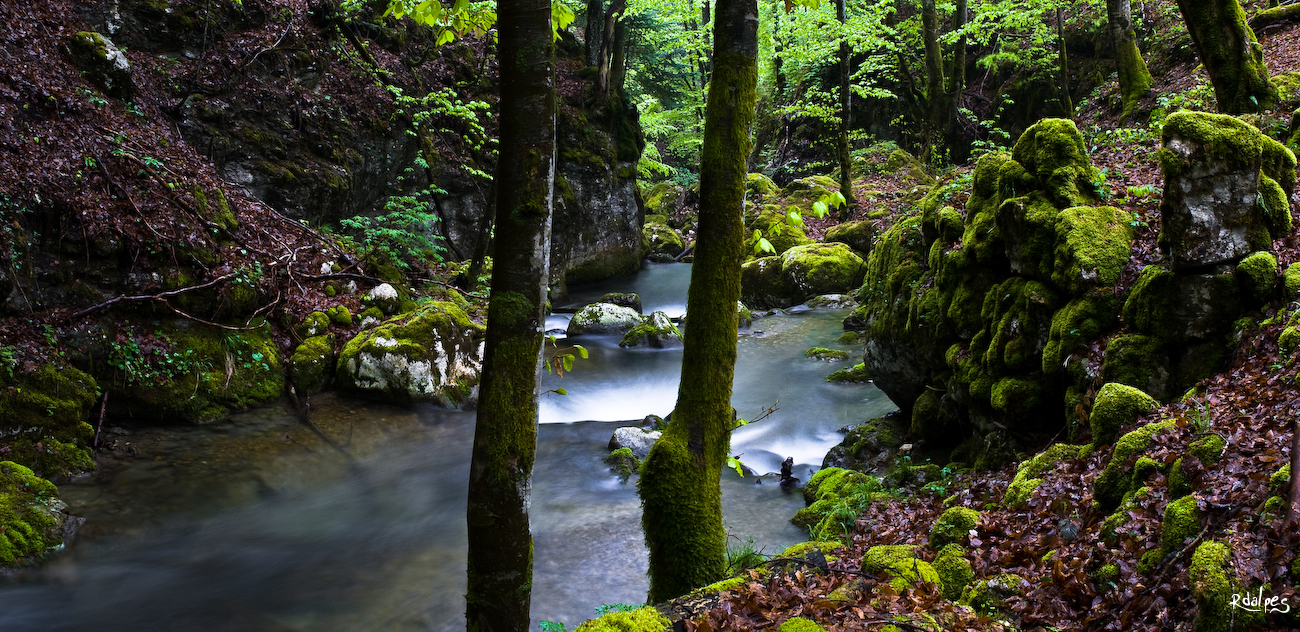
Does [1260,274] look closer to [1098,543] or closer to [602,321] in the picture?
[1098,543]

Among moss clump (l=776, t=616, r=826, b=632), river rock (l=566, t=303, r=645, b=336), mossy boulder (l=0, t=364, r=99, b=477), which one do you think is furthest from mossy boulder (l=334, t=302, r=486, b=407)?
moss clump (l=776, t=616, r=826, b=632)

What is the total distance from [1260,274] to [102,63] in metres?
14.0

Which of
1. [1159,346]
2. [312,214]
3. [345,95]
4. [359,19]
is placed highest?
[359,19]

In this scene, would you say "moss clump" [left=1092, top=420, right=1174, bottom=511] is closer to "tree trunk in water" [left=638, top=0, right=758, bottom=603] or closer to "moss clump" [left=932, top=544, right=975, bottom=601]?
"moss clump" [left=932, top=544, right=975, bottom=601]

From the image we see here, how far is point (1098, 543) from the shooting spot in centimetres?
340

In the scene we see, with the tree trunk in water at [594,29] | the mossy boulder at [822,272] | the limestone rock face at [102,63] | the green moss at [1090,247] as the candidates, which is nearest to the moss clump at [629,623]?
the green moss at [1090,247]

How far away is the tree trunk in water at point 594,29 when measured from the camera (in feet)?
63.7

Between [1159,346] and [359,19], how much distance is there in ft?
51.5

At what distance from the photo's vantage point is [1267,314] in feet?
14.0

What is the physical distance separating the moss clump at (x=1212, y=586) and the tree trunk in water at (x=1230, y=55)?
6905mm

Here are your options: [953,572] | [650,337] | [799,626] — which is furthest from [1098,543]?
[650,337]

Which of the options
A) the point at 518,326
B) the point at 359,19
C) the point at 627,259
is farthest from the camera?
the point at 627,259

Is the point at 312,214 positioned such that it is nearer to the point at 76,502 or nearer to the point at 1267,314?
the point at 76,502

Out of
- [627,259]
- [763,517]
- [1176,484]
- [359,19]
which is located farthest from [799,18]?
[1176,484]
